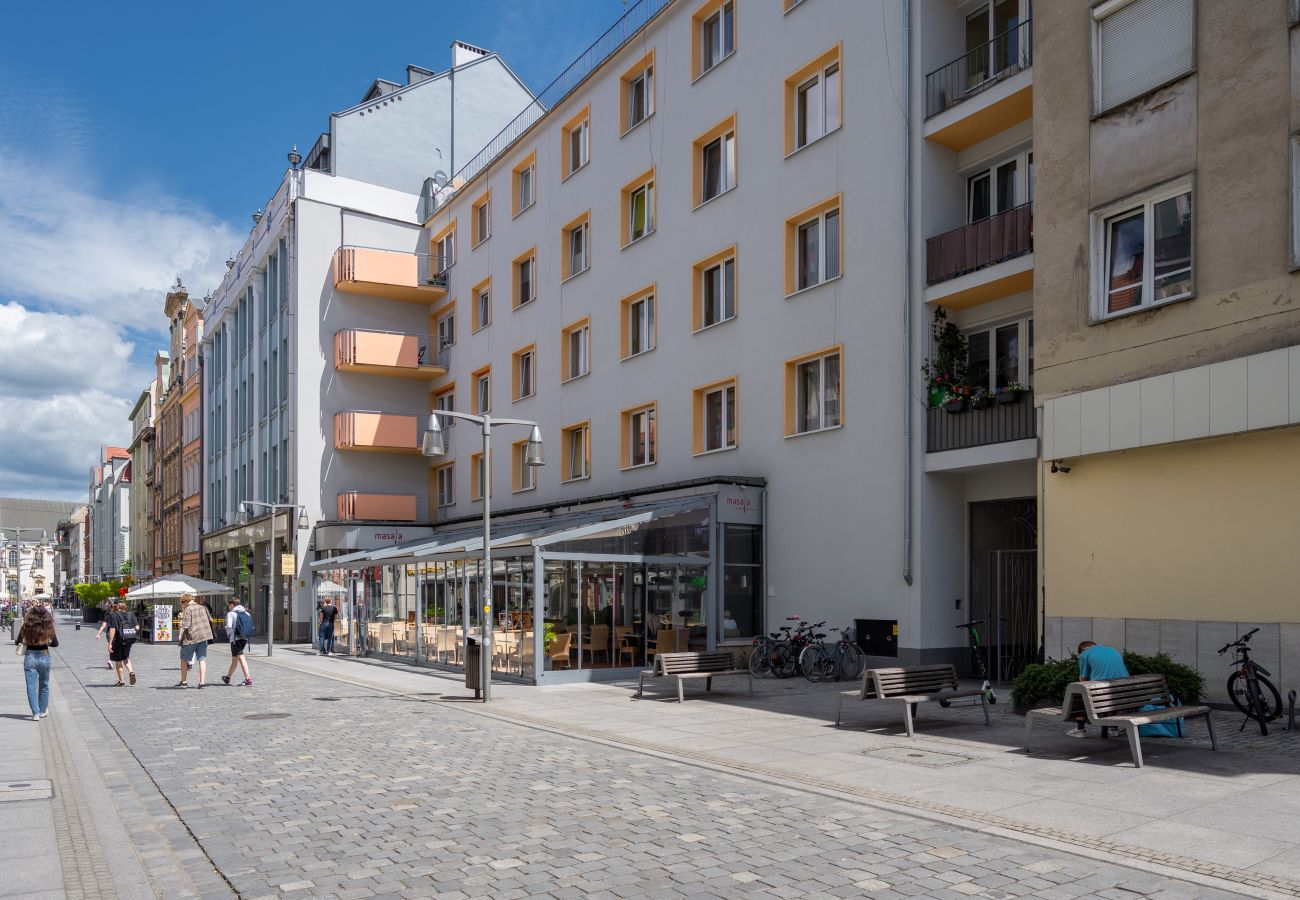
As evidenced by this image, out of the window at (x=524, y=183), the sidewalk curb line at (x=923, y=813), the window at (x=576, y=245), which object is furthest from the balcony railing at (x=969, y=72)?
the window at (x=524, y=183)

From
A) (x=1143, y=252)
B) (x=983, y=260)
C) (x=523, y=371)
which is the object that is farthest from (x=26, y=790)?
(x=523, y=371)

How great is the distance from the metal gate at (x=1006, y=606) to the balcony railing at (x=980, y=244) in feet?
16.2

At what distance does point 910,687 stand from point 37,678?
38.7 ft

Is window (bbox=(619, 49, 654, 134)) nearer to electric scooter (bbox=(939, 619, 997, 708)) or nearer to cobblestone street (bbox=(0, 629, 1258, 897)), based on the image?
electric scooter (bbox=(939, 619, 997, 708))

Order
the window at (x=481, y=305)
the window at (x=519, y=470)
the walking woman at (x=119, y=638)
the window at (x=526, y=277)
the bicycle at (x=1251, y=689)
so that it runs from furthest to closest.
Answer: the window at (x=481, y=305), the window at (x=519, y=470), the window at (x=526, y=277), the walking woman at (x=119, y=638), the bicycle at (x=1251, y=689)

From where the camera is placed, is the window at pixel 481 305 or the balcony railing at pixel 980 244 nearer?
the balcony railing at pixel 980 244

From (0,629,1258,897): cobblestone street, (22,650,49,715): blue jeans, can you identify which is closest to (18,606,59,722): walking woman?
(22,650,49,715): blue jeans

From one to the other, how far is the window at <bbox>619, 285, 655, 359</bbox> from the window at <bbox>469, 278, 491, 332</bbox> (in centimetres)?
912

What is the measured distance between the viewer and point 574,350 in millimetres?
30844

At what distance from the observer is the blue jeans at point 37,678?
15195 mm

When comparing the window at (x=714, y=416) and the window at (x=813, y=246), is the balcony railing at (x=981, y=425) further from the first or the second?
the window at (x=714, y=416)

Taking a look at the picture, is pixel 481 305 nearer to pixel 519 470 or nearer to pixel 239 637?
pixel 519 470

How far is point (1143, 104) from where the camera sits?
577 inches

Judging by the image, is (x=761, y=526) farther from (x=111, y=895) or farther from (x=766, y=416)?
(x=111, y=895)
